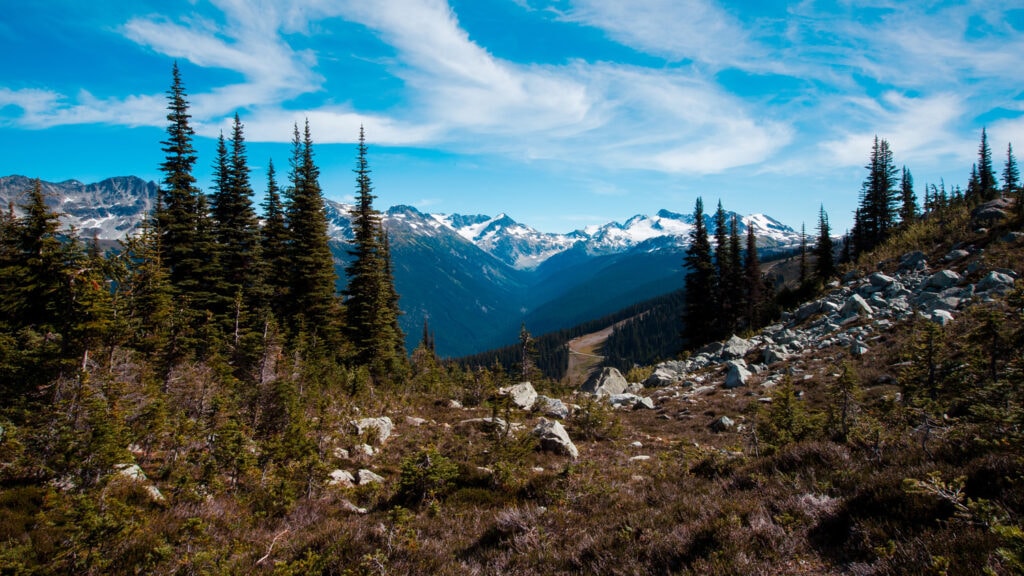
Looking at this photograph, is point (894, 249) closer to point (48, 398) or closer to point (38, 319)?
point (48, 398)

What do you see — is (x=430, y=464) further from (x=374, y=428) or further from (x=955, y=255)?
(x=955, y=255)

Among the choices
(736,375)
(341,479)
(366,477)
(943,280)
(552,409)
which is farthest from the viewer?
(943,280)

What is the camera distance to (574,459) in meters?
12.3

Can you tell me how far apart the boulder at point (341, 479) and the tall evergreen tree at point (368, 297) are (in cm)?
1534

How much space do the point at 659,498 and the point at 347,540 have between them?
17.1ft

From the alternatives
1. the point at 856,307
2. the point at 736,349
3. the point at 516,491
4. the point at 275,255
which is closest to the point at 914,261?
the point at 856,307

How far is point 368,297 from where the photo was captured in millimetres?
28125

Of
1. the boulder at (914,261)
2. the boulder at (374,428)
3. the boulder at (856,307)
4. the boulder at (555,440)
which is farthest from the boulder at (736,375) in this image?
the boulder at (374,428)

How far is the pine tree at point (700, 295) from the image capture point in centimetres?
4431

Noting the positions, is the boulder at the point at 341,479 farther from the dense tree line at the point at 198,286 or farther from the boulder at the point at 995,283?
the boulder at the point at 995,283

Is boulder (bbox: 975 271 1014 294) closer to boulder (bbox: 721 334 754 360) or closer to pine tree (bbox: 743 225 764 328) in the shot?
boulder (bbox: 721 334 754 360)

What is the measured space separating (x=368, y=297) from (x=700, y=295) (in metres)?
33.8

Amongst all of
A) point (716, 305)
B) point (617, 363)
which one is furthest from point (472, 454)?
point (617, 363)

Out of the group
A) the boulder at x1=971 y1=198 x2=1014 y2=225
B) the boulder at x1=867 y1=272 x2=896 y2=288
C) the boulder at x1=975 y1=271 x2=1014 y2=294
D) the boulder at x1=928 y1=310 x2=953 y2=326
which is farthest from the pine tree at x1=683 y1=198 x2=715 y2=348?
the boulder at x1=928 y1=310 x2=953 y2=326
